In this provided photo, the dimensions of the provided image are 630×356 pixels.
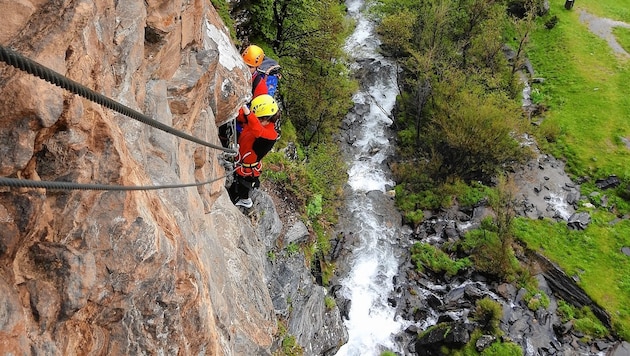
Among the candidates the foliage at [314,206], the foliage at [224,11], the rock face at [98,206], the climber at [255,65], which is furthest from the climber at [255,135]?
the foliage at [314,206]

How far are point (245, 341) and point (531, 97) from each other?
97.2 feet

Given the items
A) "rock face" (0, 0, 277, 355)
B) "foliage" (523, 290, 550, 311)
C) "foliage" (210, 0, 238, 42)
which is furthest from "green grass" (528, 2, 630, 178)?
"rock face" (0, 0, 277, 355)

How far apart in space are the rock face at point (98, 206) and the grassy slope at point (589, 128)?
800 inches

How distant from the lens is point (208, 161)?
8.08m

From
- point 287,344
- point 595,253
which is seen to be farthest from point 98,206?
point 595,253

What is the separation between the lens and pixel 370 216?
906 inches

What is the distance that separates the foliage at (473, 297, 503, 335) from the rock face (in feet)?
48.5

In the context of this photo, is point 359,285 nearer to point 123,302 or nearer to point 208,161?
point 208,161

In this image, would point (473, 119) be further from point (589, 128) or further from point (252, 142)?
point (252, 142)

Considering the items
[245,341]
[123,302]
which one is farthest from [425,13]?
[123,302]

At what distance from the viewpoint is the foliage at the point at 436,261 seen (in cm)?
2081

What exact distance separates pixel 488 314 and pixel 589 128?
16449 mm

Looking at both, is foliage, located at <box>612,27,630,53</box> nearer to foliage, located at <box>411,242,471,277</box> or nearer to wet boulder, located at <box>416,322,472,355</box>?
foliage, located at <box>411,242,471,277</box>

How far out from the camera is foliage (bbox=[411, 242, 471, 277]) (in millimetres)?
20812
